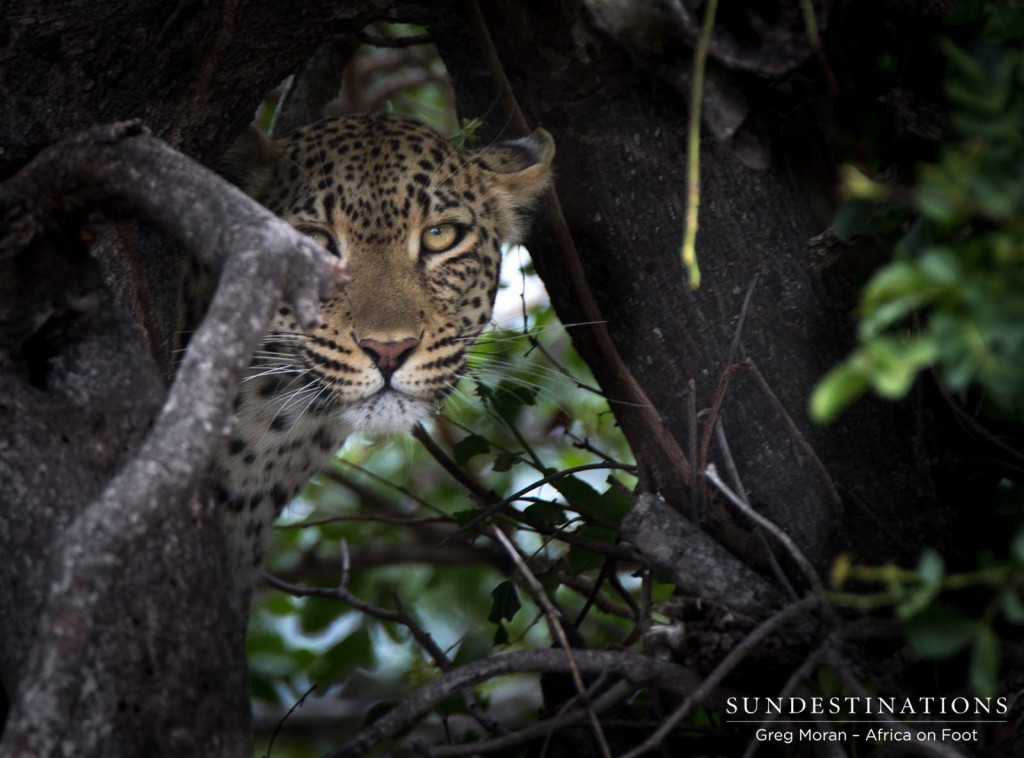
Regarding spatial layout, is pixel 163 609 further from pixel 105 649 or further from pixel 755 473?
pixel 755 473

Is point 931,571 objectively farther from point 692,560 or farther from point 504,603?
point 504,603

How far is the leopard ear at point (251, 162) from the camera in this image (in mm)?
4078

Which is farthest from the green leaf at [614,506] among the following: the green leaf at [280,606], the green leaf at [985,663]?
the green leaf at [280,606]

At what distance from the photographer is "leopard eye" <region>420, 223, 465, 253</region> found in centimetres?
424

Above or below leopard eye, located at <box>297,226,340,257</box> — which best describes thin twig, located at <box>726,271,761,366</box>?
above

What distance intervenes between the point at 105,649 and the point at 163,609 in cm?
14

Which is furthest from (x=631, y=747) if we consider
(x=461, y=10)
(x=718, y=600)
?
(x=461, y=10)

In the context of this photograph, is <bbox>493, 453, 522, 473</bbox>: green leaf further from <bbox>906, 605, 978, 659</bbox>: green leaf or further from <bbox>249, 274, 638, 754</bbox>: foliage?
<bbox>906, 605, 978, 659</bbox>: green leaf

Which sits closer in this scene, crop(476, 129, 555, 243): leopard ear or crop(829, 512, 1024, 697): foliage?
crop(829, 512, 1024, 697): foliage

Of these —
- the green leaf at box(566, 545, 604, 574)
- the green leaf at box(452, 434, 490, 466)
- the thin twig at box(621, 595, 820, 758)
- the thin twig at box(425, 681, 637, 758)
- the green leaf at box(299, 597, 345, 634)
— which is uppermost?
the thin twig at box(621, 595, 820, 758)

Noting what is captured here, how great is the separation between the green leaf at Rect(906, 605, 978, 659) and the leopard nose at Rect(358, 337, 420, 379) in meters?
2.04

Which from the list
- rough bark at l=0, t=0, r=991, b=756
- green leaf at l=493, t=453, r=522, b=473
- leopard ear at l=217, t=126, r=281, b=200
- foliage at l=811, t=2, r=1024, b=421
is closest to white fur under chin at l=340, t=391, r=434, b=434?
green leaf at l=493, t=453, r=522, b=473

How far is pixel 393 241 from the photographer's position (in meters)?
4.13

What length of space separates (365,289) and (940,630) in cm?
228
